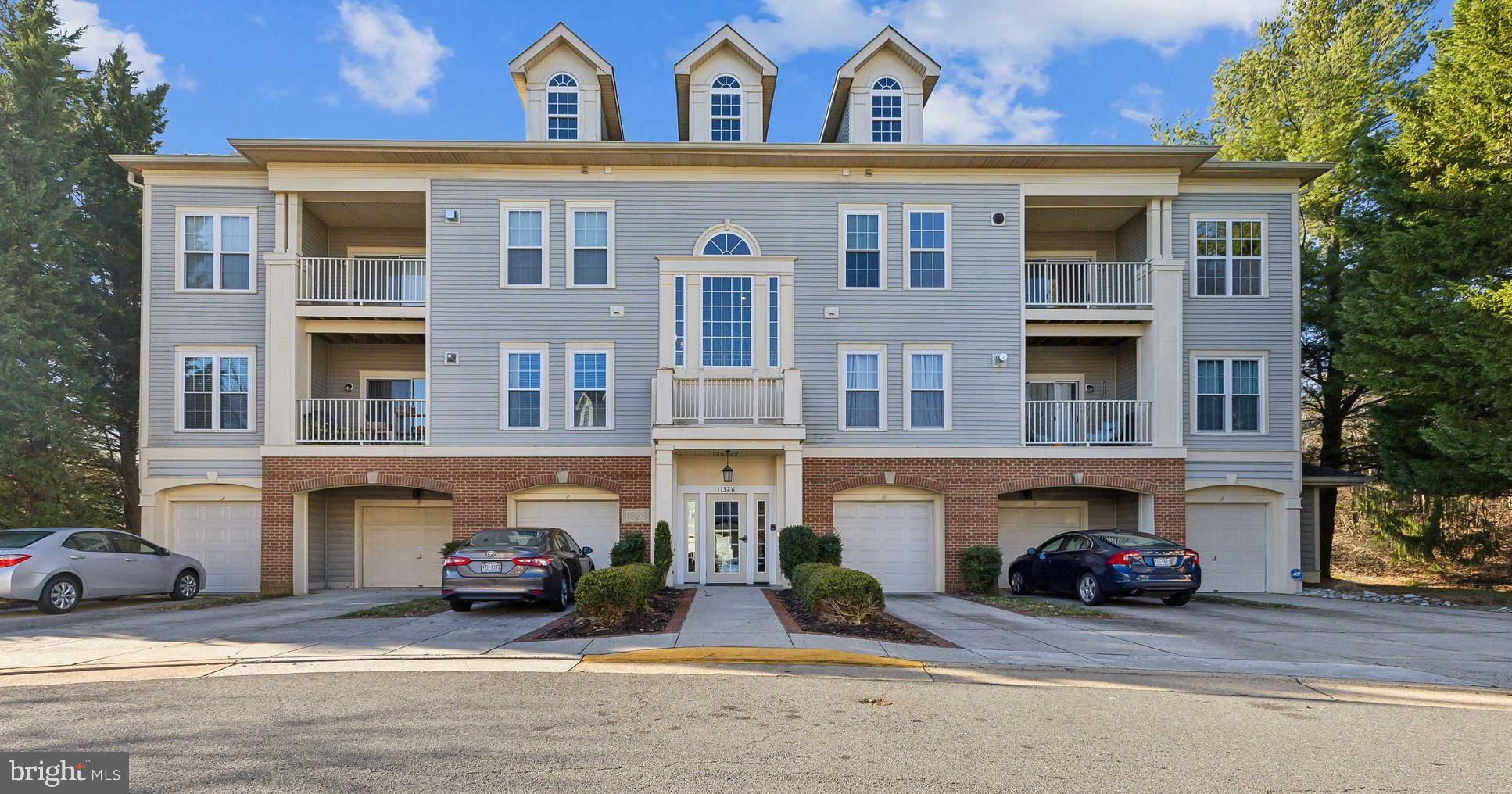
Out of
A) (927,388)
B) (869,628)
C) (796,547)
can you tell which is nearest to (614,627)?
(869,628)

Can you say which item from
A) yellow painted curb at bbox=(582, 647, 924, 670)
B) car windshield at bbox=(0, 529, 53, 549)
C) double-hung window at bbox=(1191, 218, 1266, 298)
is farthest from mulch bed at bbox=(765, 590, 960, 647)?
double-hung window at bbox=(1191, 218, 1266, 298)

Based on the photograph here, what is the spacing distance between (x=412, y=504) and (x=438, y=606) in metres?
7.27

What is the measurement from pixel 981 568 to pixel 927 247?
721cm

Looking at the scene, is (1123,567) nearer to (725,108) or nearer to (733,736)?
(733,736)

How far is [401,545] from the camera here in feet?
72.0

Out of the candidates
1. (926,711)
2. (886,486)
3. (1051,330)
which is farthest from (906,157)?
(926,711)

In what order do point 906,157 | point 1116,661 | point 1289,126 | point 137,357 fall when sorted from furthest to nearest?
point 1289,126 → point 137,357 → point 906,157 → point 1116,661

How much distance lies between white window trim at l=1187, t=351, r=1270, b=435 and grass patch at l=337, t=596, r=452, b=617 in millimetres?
16586

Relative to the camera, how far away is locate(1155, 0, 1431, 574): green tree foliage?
23922mm

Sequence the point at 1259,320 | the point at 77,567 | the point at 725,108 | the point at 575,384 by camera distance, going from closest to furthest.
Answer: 1. the point at 77,567
2. the point at 575,384
3. the point at 1259,320
4. the point at 725,108

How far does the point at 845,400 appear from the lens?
68.3 ft

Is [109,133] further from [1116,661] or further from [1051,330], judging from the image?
[1116,661]

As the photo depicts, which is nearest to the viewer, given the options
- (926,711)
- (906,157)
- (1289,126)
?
(926,711)

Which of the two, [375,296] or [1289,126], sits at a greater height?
[1289,126]
